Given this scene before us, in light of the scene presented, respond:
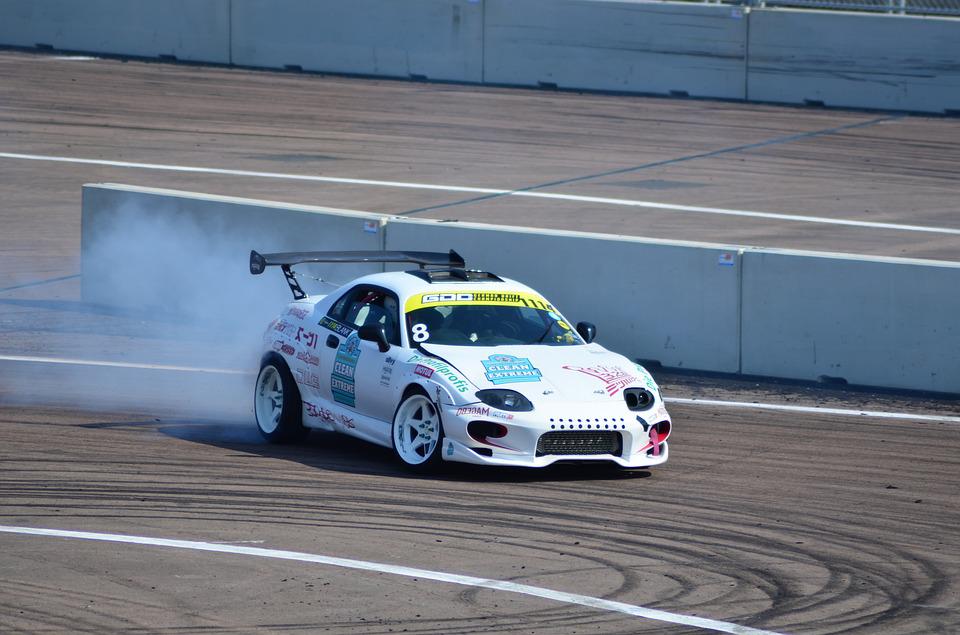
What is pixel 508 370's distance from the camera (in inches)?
433

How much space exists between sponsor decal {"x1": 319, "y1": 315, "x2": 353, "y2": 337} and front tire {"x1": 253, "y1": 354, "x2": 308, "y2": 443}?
0.48 m

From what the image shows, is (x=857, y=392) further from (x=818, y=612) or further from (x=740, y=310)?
(x=818, y=612)

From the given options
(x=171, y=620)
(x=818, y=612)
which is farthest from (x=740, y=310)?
(x=171, y=620)

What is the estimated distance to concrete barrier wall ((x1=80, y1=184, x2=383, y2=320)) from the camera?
17.1 meters

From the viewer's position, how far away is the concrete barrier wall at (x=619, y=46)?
29406 millimetres

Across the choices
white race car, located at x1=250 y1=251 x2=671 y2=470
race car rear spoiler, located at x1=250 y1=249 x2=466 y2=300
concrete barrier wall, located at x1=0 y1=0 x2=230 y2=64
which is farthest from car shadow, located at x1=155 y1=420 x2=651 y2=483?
concrete barrier wall, located at x1=0 y1=0 x2=230 y2=64

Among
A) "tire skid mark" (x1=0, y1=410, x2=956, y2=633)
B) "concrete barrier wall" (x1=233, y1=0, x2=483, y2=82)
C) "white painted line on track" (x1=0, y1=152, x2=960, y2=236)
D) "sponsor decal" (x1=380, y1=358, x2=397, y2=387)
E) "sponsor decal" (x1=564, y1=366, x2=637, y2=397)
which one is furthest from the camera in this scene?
"concrete barrier wall" (x1=233, y1=0, x2=483, y2=82)

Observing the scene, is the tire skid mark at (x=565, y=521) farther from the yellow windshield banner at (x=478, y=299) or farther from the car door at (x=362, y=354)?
the yellow windshield banner at (x=478, y=299)

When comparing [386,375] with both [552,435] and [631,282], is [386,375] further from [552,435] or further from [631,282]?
[631,282]

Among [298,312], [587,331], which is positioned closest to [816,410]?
[587,331]

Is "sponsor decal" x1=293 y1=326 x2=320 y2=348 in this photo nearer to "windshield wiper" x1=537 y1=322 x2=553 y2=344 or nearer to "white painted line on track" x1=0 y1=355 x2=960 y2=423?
"windshield wiper" x1=537 y1=322 x2=553 y2=344

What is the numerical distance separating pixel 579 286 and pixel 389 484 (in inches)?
217

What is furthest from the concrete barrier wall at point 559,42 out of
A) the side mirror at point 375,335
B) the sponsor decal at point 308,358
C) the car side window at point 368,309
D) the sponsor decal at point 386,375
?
the sponsor decal at point 386,375

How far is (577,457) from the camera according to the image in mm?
10703
